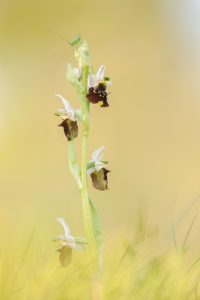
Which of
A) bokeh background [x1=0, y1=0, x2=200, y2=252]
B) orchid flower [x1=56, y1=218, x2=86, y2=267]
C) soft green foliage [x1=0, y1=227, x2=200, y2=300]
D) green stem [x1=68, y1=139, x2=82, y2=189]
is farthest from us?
bokeh background [x1=0, y1=0, x2=200, y2=252]

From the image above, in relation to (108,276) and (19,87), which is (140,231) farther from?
(19,87)

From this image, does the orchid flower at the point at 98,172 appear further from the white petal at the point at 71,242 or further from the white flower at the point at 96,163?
the white petal at the point at 71,242

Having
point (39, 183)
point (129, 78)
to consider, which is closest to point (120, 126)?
point (129, 78)

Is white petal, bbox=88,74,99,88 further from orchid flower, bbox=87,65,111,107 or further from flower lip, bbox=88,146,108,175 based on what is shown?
flower lip, bbox=88,146,108,175

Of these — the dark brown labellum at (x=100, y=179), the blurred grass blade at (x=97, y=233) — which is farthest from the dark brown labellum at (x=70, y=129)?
the blurred grass blade at (x=97, y=233)

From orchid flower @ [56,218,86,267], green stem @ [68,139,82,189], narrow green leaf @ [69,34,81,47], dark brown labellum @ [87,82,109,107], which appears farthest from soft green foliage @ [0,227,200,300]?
narrow green leaf @ [69,34,81,47]
